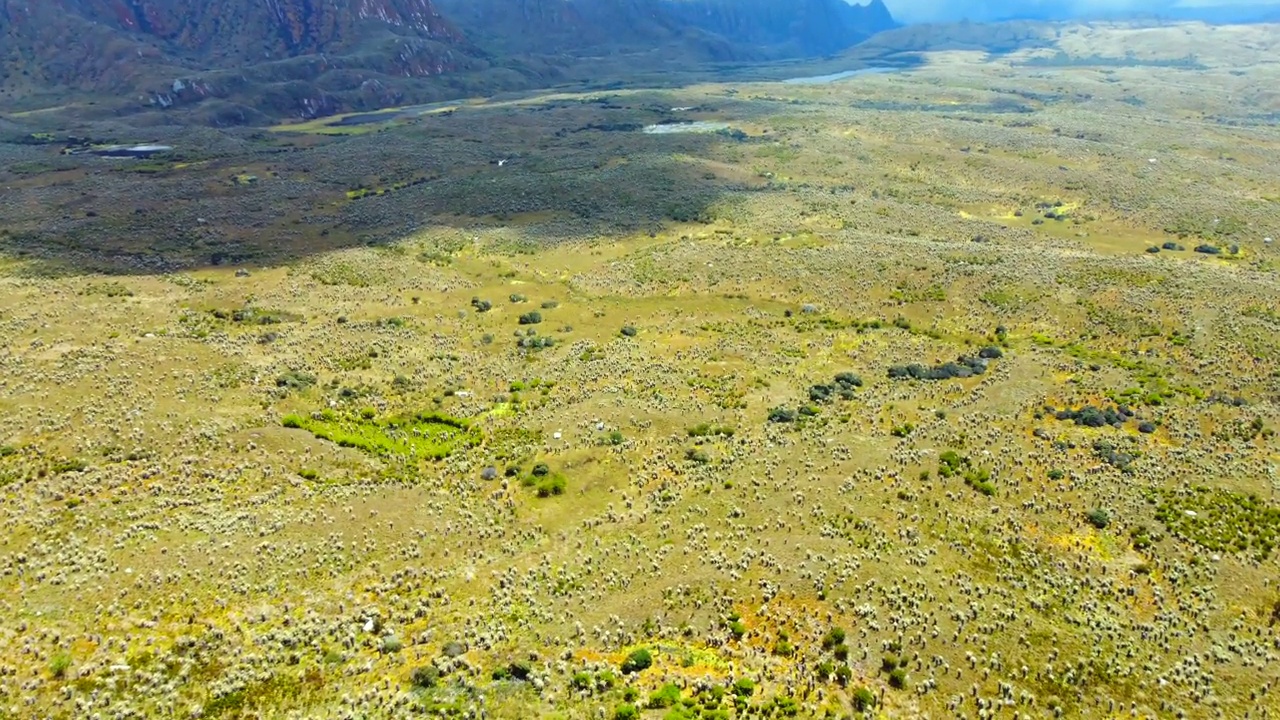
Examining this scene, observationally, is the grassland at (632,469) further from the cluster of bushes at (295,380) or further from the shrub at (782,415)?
the cluster of bushes at (295,380)

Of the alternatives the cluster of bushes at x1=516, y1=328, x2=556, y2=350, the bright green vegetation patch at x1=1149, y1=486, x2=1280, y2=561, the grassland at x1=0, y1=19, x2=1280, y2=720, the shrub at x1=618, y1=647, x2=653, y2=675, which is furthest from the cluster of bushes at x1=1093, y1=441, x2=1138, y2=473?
the cluster of bushes at x1=516, y1=328, x2=556, y2=350

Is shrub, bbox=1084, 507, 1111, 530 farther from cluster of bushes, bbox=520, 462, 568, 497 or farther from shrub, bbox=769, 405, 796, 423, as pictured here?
cluster of bushes, bbox=520, 462, 568, 497

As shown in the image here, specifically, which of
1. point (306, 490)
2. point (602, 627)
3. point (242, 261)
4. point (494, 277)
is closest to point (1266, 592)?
point (602, 627)

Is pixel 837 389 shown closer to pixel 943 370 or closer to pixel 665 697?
pixel 943 370

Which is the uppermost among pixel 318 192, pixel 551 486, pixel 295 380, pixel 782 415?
pixel 318 192

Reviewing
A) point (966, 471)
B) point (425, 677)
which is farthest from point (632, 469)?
point (966, 471)

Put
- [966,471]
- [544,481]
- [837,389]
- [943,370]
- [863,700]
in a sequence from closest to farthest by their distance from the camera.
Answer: [863,700], [544,481], [966,471], [837,389], [943,370]

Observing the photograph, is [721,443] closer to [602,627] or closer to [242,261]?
[602,627]
